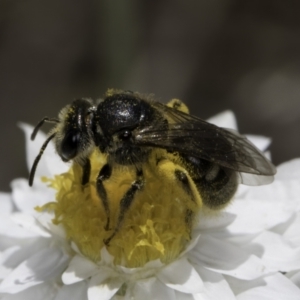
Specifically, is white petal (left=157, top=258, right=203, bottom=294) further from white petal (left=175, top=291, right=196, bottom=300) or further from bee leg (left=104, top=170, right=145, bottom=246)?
bee leg (left=104, top=170, right=145, bottom=246)

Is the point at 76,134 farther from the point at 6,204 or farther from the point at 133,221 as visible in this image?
the point at 6,204

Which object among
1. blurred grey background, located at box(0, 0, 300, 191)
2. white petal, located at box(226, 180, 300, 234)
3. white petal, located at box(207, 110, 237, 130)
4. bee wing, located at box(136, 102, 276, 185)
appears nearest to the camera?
bee wing, located at box(136, 102, 276, 185)

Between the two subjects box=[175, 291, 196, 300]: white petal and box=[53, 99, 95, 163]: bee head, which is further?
box=[175, 291, 196, 300]: white petal

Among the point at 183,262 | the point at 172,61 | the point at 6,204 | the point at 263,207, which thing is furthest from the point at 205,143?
the point at 172,61

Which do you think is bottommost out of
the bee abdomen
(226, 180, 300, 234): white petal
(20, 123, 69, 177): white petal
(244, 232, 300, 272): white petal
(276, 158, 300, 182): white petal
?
(20, 123, 69, 177): white petal

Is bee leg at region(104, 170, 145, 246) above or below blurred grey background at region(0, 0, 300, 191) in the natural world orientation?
above

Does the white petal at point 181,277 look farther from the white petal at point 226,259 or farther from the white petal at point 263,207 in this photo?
the white petal at point 263,207

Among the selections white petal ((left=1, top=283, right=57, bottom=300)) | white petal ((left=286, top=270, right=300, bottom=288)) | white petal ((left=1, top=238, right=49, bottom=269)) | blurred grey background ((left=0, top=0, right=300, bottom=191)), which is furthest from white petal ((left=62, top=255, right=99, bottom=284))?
blurred grey background ((left=0, top=0, right=300, bottom=191))

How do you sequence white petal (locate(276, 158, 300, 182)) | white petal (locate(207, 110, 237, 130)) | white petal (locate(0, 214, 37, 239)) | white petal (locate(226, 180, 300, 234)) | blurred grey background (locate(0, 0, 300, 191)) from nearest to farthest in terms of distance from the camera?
white petal (locate(226, 180, 300, 234)) → white petal (locate(0, 214, 37, 239)) → white petal (locate(276, 158, 300, 182)) → white petal (locate(207, 110, 237, 130)) → blurred grey background (locate(0, 0, 300, 191))
